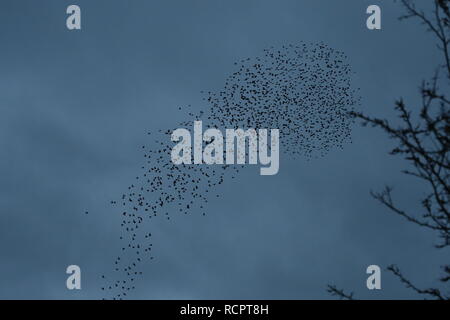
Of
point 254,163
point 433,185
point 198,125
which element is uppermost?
point 198,125

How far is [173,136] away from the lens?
1825 centimetres
